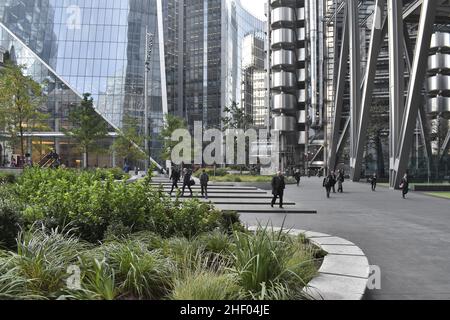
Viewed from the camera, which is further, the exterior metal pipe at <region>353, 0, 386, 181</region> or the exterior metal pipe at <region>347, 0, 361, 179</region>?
the exterior metal pipe at <region>347, 0, 361, 179</region>

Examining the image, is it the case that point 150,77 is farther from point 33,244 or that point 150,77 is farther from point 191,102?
point 33,244

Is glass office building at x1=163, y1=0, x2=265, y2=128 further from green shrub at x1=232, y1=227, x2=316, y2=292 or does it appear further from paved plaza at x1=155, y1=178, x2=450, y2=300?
green shrub at x1=232, y1=227, x2=316, y2=292

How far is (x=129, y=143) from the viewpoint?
52094 millimetres

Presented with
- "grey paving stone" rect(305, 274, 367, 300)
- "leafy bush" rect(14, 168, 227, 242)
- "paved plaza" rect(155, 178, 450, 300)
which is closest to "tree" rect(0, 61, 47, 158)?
"paved plaza" rect(155, 178, 450, 300)

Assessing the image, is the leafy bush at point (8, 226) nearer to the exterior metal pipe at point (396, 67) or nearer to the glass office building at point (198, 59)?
the exterior metal pipe at point (396, 67)

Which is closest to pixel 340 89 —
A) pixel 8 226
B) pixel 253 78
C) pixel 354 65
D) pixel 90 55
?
pixel 354 65

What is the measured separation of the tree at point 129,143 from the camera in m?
51.6

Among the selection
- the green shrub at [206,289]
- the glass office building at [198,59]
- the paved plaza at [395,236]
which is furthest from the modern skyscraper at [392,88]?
the green shrub at [206,289]

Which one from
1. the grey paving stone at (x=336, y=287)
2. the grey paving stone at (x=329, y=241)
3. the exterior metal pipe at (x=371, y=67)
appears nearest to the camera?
the grey paving stone at (x=336, y=287)

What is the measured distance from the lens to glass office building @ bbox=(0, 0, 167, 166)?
2520 inches

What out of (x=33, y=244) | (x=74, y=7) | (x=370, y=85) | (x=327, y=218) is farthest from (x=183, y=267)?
(x=74, y=7)

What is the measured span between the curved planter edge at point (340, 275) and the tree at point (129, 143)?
46.1m

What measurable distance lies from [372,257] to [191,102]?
78.0 meters

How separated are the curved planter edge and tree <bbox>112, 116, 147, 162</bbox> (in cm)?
4609
